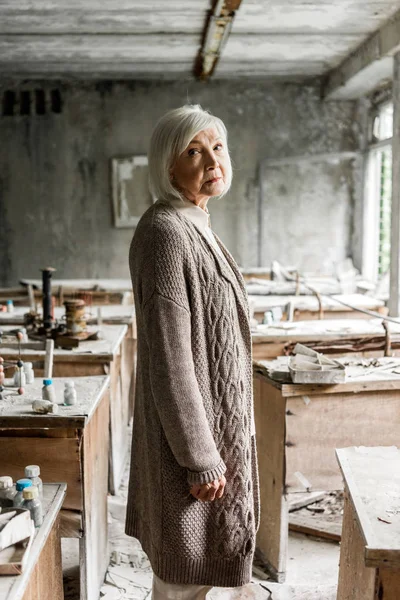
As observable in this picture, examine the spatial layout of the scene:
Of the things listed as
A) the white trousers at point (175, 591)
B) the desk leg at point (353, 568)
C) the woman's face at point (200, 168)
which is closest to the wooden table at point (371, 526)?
the desk leg at point (353, 568)

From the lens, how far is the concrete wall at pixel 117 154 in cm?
791

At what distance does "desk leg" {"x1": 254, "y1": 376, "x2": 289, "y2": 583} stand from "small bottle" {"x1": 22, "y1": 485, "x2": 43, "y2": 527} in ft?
4.67

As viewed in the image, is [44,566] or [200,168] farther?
[200,168]

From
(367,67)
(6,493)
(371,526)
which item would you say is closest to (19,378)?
(6,493)

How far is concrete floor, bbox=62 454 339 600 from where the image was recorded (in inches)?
111

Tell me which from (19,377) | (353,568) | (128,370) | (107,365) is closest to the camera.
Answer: (353,568)

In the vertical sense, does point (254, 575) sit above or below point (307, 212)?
below

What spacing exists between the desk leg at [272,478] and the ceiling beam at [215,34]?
306cm

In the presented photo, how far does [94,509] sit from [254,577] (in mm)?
851

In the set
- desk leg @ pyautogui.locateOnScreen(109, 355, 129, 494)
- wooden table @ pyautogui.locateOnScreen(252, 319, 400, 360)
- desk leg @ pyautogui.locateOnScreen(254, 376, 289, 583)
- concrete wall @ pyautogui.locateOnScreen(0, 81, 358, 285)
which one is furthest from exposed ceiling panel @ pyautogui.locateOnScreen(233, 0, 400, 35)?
desk leg @ pyautogui.locateOnScreen(254, 376, 289, 583)

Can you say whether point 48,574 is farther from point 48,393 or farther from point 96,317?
point 96,317

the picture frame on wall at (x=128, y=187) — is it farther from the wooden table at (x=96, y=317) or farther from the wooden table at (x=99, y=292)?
the wooden table at (x=96, y=317)

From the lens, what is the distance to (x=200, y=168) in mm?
1906

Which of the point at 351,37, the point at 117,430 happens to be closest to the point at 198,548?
the point at 117,430
